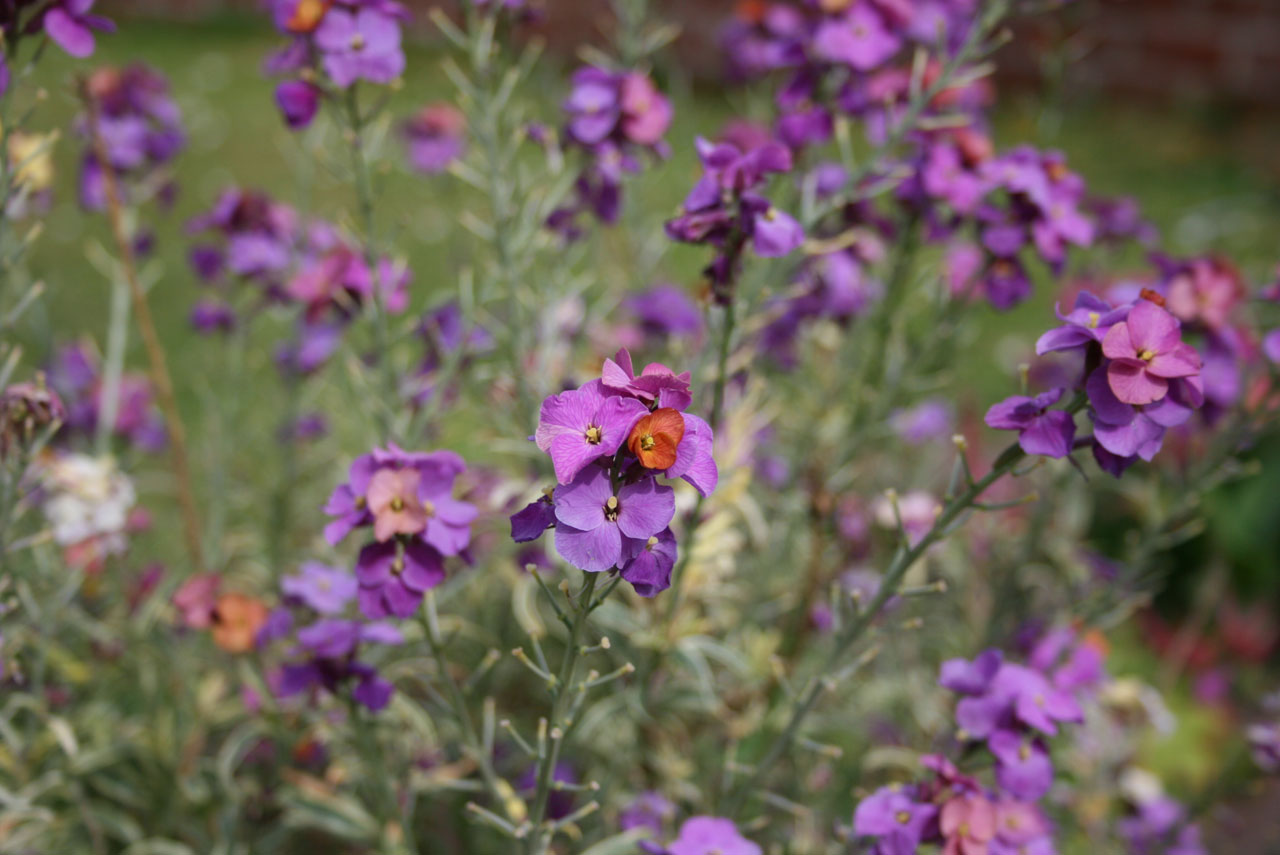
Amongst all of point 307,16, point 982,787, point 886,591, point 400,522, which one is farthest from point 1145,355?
point 307,16

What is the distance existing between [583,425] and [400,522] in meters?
0.32

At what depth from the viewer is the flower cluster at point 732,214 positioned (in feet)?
4.33

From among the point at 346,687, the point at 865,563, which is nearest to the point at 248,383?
the point at 346,687

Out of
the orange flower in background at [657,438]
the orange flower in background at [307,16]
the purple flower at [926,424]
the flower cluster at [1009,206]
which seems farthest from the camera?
the purple flower at [926,424]

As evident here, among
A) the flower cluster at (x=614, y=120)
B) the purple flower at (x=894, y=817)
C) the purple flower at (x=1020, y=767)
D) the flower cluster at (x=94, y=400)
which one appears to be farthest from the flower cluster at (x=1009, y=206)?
the flower cluster at (x=94, y=400)

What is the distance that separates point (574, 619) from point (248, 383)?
1890 mm

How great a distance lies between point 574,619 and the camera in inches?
41.9

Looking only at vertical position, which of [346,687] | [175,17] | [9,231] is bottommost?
[346,687]

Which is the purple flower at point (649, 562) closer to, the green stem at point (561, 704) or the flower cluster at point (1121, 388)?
the green stem at point (561, 704)

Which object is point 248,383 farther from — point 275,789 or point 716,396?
point 716,396

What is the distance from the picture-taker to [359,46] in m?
1.43

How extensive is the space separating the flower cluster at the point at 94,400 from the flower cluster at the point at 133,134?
445 mm

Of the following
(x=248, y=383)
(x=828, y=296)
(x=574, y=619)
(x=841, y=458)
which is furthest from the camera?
(x=248, y=383)

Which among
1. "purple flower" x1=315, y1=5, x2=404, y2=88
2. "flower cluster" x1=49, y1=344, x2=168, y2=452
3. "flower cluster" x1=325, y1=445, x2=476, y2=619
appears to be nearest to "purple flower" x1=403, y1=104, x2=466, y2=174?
"flower cluster" x1=49, y1=344, x2=168, y2=452
